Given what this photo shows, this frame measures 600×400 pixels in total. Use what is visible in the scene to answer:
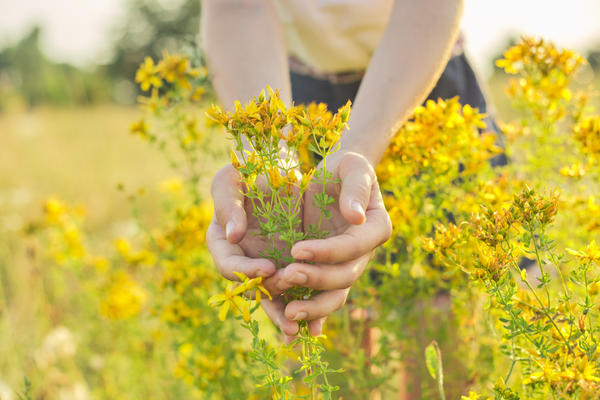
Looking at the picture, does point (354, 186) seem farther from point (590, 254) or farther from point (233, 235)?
point (590, 254)

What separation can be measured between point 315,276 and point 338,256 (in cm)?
6

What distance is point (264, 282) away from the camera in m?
0.93

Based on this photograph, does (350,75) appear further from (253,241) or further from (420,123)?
(253,241)

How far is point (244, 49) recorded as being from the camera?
1457 millimetres

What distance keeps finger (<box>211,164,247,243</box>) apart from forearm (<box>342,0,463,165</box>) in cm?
28

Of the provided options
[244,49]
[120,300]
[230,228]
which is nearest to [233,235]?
[230,228]

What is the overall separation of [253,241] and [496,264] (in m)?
0.50

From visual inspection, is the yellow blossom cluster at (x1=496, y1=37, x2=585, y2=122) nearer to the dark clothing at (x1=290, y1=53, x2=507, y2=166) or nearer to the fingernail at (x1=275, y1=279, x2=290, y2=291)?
the dark clothing at (x1=290, y1=53, x2=507, y2=166)

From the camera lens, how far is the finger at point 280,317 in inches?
36.5

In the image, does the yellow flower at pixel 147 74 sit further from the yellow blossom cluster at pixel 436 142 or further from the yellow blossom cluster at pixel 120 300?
the yellow blossom cluster at pixel 120 300

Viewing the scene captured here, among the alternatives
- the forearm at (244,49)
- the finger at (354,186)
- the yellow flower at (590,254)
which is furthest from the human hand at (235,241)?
the yellow flower at (590,254)

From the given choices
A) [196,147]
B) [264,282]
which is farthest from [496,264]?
[196,147]

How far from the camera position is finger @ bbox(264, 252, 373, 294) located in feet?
2.83

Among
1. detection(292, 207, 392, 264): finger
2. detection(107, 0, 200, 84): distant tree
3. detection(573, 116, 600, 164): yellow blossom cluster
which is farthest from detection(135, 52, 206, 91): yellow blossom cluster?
detection(107, 0, 200, 84): distant tree
